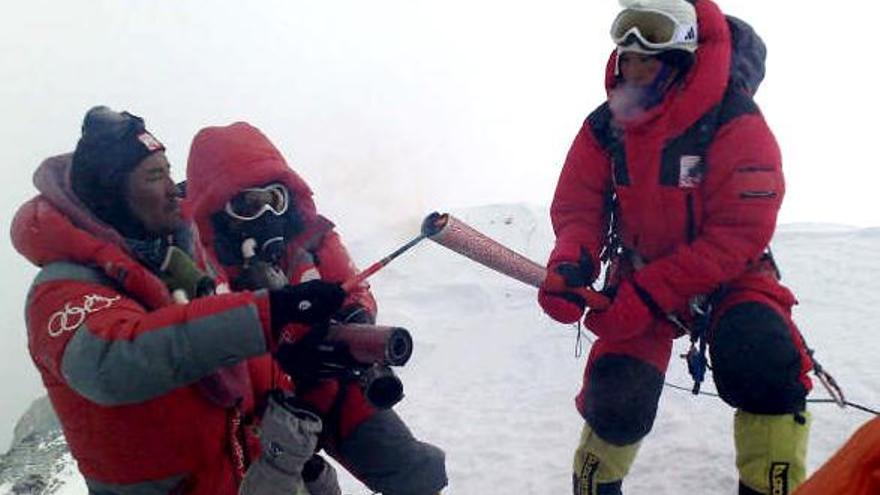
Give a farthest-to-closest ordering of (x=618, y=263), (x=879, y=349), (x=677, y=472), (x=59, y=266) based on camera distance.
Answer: (x=879, y=349)
(x=677, y=472)
(x=618, y=263)
(x=59, y=266)

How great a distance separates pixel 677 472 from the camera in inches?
192

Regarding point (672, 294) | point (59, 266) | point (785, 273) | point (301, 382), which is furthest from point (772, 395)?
point (785, 273)

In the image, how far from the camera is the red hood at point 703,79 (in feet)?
11.2

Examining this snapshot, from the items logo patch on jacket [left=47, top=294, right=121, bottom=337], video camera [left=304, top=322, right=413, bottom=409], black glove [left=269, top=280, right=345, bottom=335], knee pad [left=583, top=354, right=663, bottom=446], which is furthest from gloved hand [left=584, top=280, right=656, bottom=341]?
logo patch on jacket [left=47, top=294, right=121, bottom=337]

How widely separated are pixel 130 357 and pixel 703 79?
268 centimetres

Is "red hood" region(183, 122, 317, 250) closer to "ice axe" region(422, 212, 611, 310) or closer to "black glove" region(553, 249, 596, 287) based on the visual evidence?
"ice axe" region(422, 212, 611, 310)

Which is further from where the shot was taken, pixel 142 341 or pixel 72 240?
pixel 72 240

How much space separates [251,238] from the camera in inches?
157

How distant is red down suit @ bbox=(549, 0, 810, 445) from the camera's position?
129 inches

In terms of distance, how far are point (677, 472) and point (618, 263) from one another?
66.2 inches

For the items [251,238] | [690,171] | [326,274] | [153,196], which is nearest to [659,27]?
[690,171]

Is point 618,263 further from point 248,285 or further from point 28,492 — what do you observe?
point 28,492

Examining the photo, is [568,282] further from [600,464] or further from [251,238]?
[251,238]

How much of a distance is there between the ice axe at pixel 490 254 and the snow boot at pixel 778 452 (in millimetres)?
932
